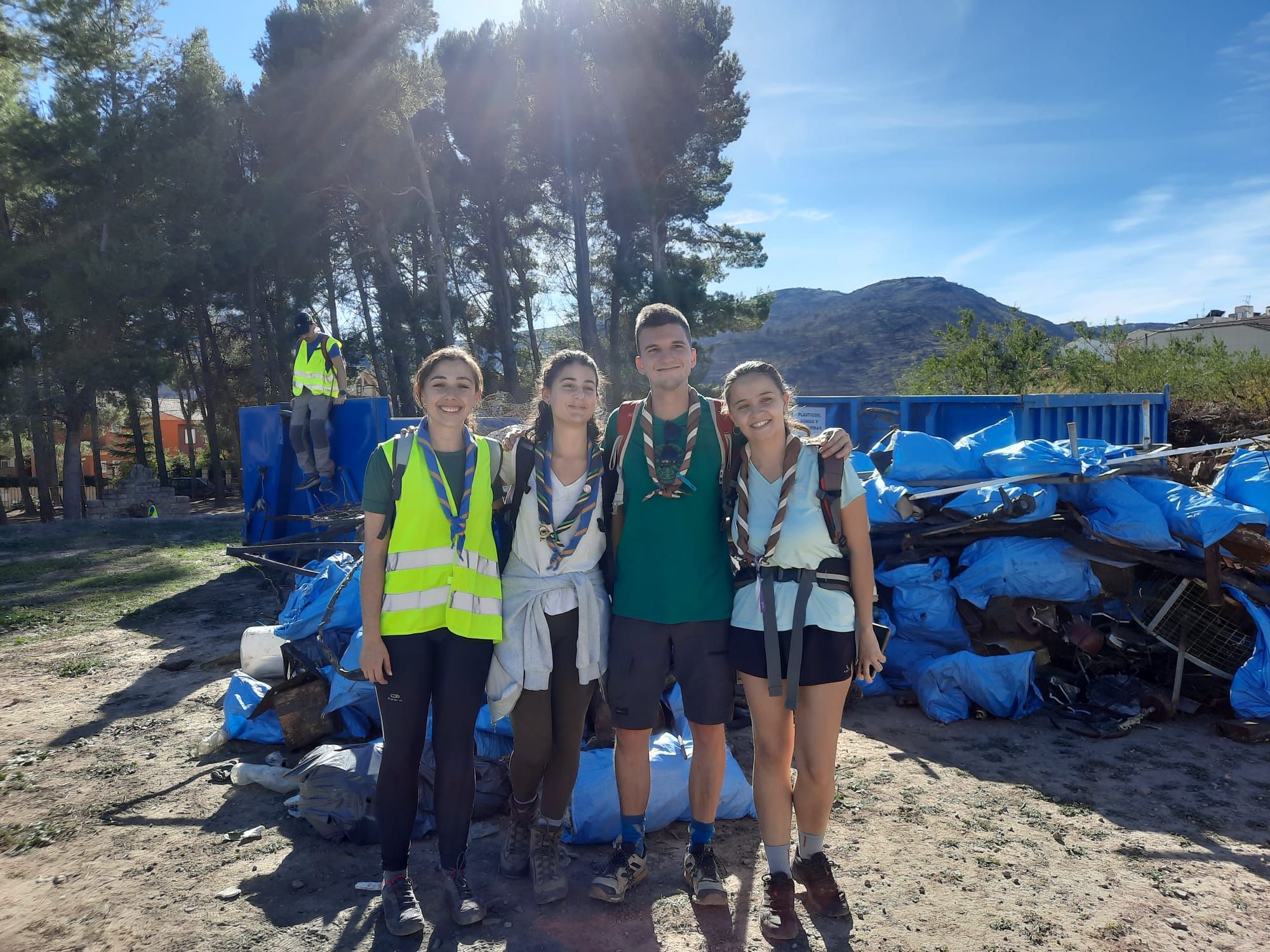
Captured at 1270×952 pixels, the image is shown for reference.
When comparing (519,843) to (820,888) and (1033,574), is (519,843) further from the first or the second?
(1033,574)

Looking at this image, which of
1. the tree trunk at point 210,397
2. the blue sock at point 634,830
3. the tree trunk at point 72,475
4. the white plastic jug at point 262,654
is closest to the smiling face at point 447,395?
the blue sock at point 634,830

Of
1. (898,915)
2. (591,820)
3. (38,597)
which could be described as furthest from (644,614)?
(38,597)

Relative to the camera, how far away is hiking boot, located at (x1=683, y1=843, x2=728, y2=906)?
8.74 ft

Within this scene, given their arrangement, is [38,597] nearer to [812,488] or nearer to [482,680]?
[482,680]

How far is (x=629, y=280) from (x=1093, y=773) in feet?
60.0

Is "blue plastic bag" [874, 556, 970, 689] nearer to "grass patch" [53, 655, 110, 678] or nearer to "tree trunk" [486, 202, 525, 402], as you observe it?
"grass patch" [53, 655, 110, 678]

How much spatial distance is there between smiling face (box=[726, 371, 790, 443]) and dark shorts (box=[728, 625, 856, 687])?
64 centimetres

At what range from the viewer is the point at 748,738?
4.31m

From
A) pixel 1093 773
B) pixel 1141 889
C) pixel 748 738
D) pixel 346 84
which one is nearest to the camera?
pixel 1141 889

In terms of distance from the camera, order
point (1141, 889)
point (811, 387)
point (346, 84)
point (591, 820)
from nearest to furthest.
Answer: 1. point (1141, 889)
2. point (591, 820)
3. point (346, 84)
4. point (811, 387)

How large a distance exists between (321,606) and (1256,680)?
17.2 feet

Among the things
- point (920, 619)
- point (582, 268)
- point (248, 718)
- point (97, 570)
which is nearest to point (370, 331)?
point (582, 268)

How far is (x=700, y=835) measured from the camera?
2.76 meters

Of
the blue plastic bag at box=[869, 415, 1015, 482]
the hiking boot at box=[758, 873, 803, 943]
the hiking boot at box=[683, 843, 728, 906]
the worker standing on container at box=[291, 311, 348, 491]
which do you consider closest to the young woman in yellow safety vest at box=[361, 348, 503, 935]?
the hiking boot at box=[683, 843, 728, 906]
